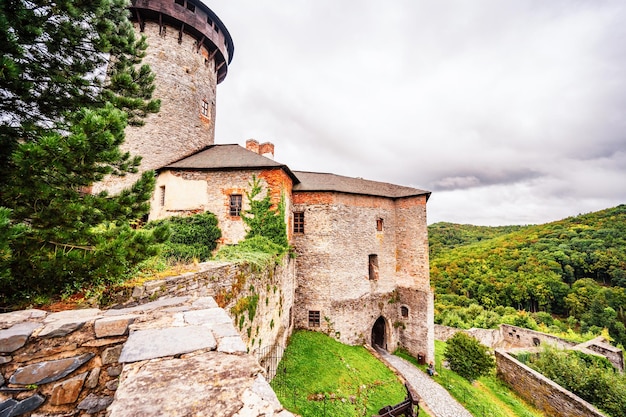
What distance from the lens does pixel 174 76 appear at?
15.0 m

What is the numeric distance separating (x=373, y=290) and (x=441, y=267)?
48.0 m

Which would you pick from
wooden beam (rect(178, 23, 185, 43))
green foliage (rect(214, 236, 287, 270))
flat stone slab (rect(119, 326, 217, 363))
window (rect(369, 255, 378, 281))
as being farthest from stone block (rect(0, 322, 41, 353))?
wooden beam (rect(178, 23, 185, 43))

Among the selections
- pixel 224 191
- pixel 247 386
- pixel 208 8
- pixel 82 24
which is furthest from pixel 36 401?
pixel 208 8

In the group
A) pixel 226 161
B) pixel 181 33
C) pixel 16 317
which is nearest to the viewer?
pixel 16 317

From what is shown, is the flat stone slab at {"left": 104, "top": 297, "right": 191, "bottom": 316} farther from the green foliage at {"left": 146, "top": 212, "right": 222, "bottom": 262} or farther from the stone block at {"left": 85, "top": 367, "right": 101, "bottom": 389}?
the green foliage at {"left": 146, "top": 212, "right": 222, "bottom": 262}

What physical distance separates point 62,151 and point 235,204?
8705 mm

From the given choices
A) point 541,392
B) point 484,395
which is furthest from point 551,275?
point 484,395

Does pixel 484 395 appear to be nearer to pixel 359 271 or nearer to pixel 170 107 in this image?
pixel 359 271

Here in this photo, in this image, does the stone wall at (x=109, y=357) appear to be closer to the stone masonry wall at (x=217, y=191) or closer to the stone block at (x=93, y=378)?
the stone block at (x=93, y=378)

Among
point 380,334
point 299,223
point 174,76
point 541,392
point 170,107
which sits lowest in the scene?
point 541,392

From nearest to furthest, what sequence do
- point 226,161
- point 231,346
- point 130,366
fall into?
point 130,366, point 231,346, point 226,161

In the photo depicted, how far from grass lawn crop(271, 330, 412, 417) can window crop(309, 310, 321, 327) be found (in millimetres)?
519

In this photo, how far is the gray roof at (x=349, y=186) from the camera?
1541 cm

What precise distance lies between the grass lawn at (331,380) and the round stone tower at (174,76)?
40.5 feet
